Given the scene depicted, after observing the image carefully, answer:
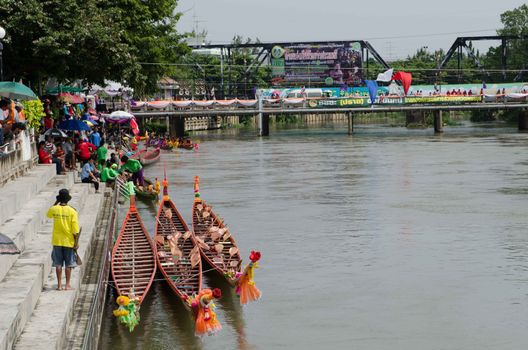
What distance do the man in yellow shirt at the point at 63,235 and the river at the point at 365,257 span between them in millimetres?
2327

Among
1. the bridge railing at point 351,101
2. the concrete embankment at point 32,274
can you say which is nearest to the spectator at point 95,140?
the concrete embankment at point 32,274

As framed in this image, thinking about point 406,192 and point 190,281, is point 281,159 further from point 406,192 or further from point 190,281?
point 190,281

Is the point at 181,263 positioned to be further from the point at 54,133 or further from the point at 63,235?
the point at 54,133

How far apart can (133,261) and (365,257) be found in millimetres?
7270

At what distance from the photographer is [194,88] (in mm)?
119375

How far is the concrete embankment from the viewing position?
12.7 meters

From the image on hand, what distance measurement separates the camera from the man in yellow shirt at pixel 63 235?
49.7ft

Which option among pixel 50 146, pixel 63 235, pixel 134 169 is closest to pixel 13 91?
pixel 50 146

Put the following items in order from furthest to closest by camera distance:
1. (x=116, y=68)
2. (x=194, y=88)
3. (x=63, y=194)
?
(x=194, y=88) < (x=116, y=68) < (x=63, y=194)

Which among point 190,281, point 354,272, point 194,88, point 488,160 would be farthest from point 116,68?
point 194,88

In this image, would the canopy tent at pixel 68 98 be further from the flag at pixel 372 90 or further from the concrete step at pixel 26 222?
the flag at pixel 372 90

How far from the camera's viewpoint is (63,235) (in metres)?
15.2

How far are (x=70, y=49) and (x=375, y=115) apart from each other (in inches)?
4308

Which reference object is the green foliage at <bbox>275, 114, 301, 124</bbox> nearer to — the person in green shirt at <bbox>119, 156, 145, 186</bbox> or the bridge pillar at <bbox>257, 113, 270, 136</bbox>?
the bridge pillar at <bbox>257, 113, 270, 136</bbox>
